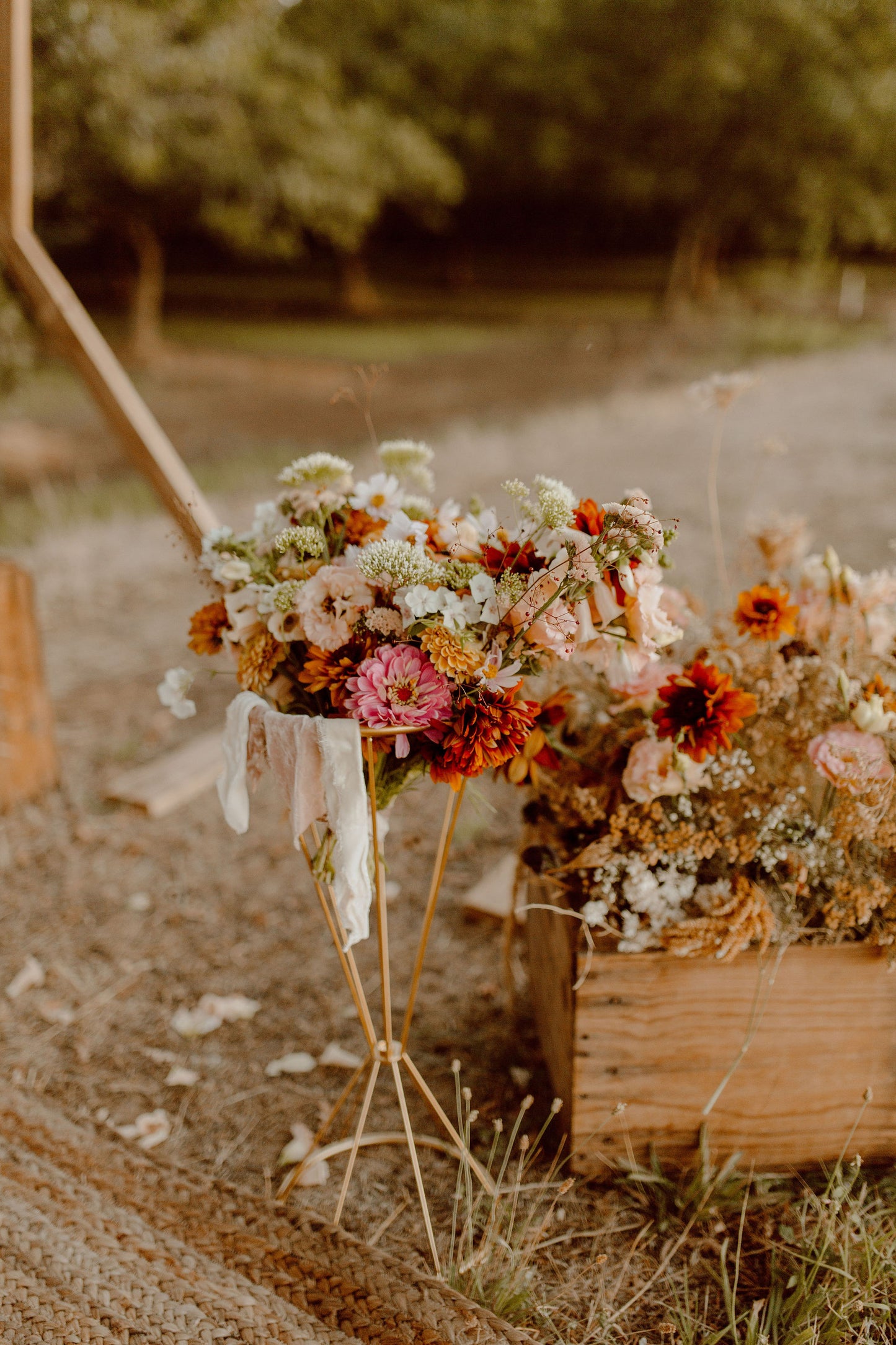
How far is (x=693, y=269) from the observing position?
1720 cm

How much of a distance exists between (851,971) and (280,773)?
1.04 metres

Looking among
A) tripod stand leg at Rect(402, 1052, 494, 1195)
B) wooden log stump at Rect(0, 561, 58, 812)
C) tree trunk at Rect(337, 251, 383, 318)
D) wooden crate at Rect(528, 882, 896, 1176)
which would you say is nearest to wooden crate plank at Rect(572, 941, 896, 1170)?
wooden crate at Rect(528, 882, 896, 1176)

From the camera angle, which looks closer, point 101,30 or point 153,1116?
point 153,1116

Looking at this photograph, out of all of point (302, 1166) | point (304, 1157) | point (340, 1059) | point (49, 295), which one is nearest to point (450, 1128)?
point (302, 1166)

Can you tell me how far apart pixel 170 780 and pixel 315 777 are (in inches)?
84.9

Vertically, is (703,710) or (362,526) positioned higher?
(362,526)

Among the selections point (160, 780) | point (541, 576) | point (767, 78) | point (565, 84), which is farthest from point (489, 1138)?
point (565, 84)

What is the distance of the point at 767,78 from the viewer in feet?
40.4

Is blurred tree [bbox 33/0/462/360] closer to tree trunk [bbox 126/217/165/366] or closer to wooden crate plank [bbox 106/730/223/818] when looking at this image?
tree trunk [bbox 126/217/165/366]

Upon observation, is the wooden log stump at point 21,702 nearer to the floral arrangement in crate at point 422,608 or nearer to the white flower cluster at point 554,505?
the floral arrangement in crate at point 422,608

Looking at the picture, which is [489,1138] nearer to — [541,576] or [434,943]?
[434,943]

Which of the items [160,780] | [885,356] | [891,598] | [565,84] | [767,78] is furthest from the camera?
[565,84]

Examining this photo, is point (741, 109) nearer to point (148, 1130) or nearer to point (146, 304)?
point (146, 304)

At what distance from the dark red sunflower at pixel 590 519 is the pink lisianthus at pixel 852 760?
55cm
